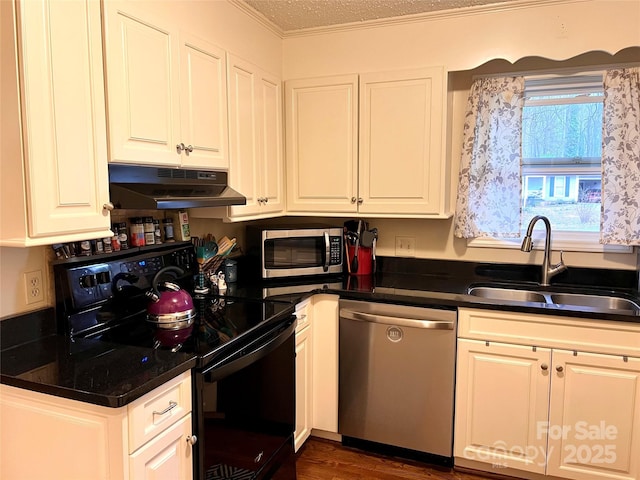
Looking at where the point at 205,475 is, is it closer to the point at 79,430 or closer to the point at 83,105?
the point at 79,430

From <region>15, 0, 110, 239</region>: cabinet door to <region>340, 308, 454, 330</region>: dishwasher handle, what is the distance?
4.34ft

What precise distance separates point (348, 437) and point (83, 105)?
212 centimetres

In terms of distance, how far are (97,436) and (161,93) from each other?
1.24 meters

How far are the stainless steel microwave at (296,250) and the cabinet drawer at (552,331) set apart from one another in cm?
85

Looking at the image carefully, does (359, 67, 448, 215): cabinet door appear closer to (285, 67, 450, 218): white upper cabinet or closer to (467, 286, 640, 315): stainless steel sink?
(285, 67, 450, 218): white upper cabinet

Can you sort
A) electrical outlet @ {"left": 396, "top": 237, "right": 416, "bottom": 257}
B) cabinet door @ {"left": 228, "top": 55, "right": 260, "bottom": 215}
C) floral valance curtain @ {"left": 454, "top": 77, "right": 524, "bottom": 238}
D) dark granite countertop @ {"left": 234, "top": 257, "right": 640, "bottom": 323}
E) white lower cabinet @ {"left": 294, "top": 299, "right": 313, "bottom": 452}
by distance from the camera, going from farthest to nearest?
1. electrical outlet @ {"left": 396, "top": 237, "right": 416, "bottom": 257}
2. floral valance curtain @ {"left": 454, "top": 77, "right": 524, "bottom": 238}
3. white lower cabinet @ {"left": 294, "top": 299, "right": 313, "bottom": 452}
4. cabinet door @ {"left": 228, "top": 55, "right": 260, "bottom": 215}
5. dark granite countertop @ {"left": 234, "top": 257, "right": 640, "bottom": 323}

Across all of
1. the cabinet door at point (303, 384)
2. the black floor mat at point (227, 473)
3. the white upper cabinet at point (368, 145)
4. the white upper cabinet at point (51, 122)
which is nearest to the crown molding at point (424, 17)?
the white upper cabinet at point (368, 145)

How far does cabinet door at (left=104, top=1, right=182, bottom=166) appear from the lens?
1640 mm

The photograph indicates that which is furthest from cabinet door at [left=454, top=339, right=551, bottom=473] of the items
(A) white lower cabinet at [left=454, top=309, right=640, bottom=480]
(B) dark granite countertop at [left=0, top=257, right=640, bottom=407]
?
(B) dark granite countertop at [left=0, top=257, right=640, bottom=407]

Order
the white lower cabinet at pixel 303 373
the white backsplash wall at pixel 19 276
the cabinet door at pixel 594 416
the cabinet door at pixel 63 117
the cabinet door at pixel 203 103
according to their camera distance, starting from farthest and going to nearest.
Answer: the white lower cabinet at pixel 303 373
the cabinet door at pixel 594 416
the cabinet door at pixel 203 103
the white backsplash wall at pixel 19 276
the cabinet door at pixel 63 117

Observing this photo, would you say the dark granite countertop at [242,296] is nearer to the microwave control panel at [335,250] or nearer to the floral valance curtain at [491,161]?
the microwave control panel at [335,250]

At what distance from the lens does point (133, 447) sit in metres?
1.35

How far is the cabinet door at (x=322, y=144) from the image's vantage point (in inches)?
108

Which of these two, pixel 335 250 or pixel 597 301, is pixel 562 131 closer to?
pixel 597 301
